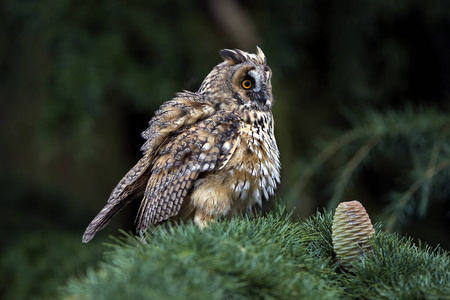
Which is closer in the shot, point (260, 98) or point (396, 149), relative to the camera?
point (260, 98)

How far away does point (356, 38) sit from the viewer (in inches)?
123

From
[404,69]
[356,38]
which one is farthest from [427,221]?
[356,38]

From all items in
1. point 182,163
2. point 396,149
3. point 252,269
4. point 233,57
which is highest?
point 233,57

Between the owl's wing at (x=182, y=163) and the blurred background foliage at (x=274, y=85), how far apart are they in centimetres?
56

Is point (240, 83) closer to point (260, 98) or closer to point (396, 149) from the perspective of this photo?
point (260, 98)

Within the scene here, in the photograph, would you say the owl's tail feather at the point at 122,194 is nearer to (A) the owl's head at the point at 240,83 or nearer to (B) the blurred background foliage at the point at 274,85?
(A) the owl's head at the point at 240,83

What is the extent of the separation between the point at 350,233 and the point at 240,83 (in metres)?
1.11

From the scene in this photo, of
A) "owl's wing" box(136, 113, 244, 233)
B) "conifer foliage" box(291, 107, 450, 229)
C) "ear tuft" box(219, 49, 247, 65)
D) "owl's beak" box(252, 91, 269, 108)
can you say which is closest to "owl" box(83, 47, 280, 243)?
"owl's wing" box(136, 113, 244, 233)

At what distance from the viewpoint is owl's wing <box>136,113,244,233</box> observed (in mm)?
1798

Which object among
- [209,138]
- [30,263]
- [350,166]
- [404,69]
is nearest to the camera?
[209,138]

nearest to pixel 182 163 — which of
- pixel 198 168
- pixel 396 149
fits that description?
pixel 198 168

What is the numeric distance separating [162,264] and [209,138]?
1055 mm

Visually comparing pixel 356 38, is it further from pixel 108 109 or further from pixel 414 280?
pixel 414 280

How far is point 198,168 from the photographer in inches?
72.2
